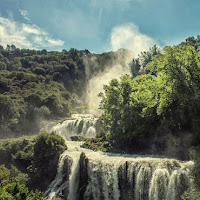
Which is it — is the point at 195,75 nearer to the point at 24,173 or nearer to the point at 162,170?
the point at 162,170

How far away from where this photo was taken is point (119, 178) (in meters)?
18.9

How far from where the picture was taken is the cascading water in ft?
50.5

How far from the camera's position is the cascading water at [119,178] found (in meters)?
15.4

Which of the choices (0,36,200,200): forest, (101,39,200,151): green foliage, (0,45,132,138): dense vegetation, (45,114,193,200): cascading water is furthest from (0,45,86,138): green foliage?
(101,39,200,151): green foliage

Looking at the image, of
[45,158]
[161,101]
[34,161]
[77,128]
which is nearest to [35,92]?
[77,128]

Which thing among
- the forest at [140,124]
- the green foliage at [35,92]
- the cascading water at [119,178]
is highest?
the green foliage at [35,92]

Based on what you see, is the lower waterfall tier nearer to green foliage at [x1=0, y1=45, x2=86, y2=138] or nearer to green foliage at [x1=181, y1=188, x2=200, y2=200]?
A: green foliage at [x1=181, y1=188, x2=200, y2=200]

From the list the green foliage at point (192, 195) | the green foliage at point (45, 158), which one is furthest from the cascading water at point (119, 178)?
the green foliage at point (45, 158)

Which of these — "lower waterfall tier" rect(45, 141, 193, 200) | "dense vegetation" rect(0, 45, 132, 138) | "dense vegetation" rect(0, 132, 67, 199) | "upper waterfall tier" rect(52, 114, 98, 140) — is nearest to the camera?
"lower waterfall tier" rect(45, 141, 193, 200)

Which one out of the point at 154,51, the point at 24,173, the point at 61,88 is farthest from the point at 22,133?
the point at 154,51

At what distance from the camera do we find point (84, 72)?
112 meters

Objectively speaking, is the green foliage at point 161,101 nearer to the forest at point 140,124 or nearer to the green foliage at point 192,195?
the forest at point 140,124

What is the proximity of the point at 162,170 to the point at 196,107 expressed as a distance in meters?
6.79

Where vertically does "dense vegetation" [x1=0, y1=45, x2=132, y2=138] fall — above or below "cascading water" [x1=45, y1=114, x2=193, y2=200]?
above
